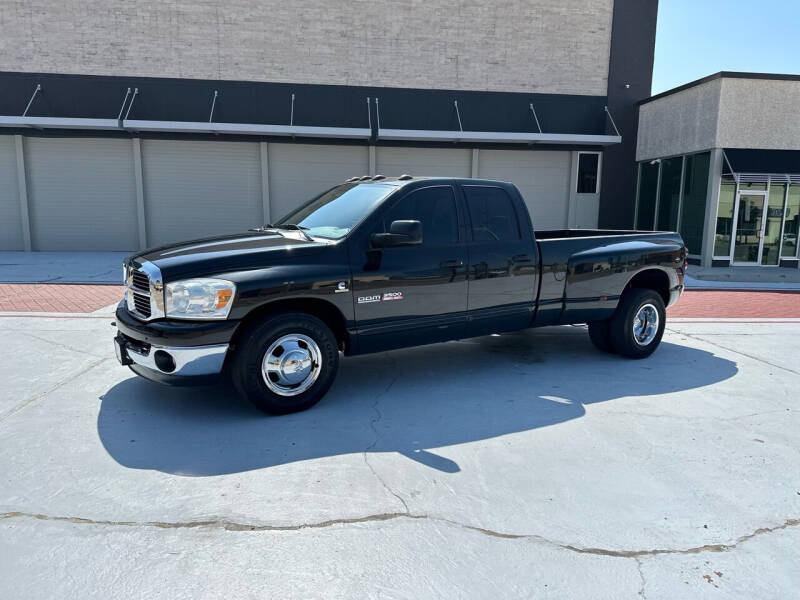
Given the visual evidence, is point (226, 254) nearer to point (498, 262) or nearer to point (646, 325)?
point (498, 262)

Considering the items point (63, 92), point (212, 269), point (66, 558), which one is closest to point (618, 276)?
point (212, 269)

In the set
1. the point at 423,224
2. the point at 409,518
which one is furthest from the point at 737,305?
the point at 409,518

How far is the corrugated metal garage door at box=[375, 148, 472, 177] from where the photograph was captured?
19.3m

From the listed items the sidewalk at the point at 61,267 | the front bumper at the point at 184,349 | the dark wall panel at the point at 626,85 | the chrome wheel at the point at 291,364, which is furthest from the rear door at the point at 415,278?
the dark wall panel at the point at 626,85

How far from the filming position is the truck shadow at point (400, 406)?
426 centimetres

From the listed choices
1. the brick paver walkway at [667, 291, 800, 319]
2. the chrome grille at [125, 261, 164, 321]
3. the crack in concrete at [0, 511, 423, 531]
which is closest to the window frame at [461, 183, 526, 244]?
the chrome grille at [125, 261, 164, 321]

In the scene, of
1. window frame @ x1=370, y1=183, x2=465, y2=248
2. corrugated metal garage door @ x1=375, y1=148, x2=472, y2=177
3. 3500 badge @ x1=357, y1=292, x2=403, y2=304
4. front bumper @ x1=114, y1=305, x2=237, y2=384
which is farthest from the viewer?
corrugated metal garage door @ x1=375, y1=148, x2=472, y2=177

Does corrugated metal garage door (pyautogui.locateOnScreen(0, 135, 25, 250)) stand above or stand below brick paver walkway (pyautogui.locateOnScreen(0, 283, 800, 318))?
above

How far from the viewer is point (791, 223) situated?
17.4 meters

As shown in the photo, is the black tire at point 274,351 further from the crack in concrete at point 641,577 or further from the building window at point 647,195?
the building window at point 647,195

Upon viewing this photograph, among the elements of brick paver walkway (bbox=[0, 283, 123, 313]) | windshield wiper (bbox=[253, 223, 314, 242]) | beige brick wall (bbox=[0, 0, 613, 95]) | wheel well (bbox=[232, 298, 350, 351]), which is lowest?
brick paver walkway (bbox=[0, 283, 123, 313])

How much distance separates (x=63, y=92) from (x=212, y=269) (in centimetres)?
1704

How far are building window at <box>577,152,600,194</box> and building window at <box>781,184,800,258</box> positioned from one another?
18.5 ft

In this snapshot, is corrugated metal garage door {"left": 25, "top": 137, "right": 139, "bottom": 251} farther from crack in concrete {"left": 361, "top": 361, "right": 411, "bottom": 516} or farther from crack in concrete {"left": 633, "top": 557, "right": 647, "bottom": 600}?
crack in concrete {"left": 633, "top": 557, "right": 647, "bottom": 600}
